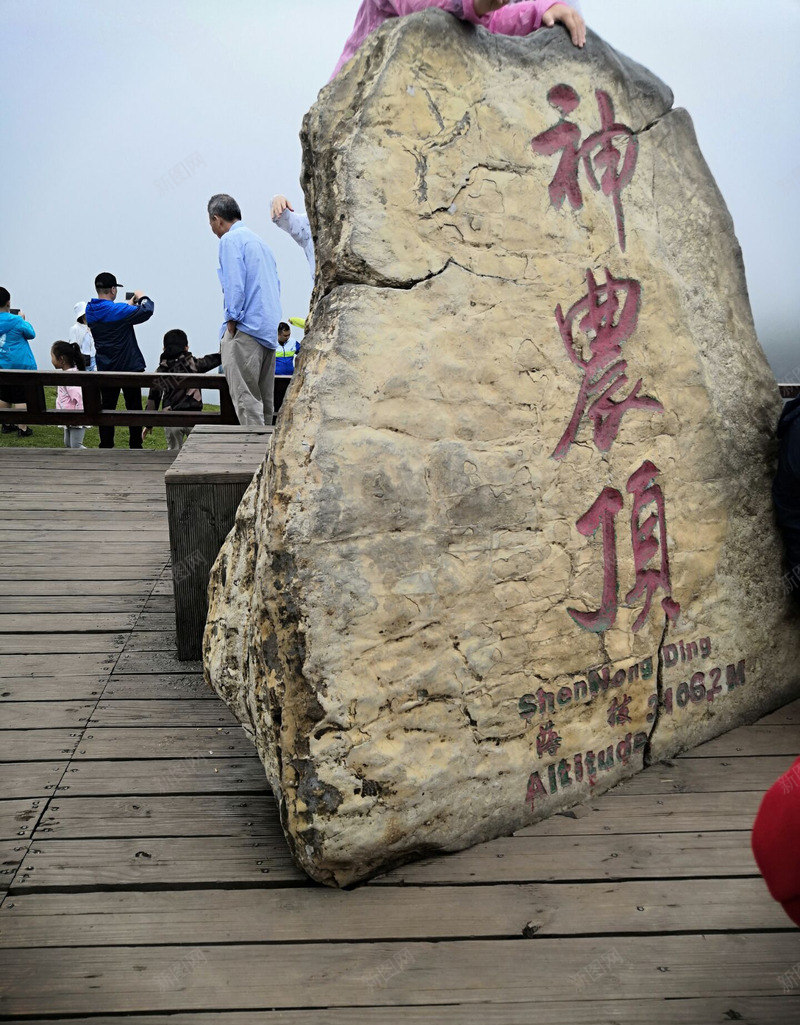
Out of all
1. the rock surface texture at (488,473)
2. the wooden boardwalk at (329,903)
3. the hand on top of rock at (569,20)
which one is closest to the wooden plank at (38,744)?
the wooden boardwalk at (329,903)

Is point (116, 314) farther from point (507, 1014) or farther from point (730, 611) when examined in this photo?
point (507, 1014)

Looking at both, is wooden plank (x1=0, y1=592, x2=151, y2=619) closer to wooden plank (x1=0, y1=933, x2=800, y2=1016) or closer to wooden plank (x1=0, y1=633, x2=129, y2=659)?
wooden plank (x1=0, y1=633, x2=129, y2=659)

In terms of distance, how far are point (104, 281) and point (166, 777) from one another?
14.0ft

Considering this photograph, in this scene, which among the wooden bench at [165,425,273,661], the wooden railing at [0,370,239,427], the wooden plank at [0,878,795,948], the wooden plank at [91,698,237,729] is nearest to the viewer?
the wooden plank at [0,878,795,948]

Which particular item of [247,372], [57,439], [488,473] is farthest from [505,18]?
[57,439]

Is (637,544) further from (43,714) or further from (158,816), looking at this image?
(43,714)

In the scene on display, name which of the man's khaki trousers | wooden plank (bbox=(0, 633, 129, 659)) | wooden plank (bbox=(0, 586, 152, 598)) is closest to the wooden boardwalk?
wooden plank (bbox=(0, 633, 129, 659))

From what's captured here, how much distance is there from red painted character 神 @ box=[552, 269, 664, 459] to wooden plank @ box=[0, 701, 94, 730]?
1.46m

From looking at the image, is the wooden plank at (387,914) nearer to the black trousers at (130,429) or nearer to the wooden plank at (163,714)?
the wooden plank at (163,714)

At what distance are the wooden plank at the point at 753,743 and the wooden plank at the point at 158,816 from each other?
112 cm

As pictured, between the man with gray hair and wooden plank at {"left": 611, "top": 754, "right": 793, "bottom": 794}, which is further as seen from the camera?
the man with gray hair

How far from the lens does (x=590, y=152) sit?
2.06 meters

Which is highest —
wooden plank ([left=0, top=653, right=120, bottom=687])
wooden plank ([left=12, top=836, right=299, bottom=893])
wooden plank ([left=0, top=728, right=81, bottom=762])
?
wooden plank ([left=0, top=653, right=120, bottom=687])

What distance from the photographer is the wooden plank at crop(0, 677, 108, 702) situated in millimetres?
2473
